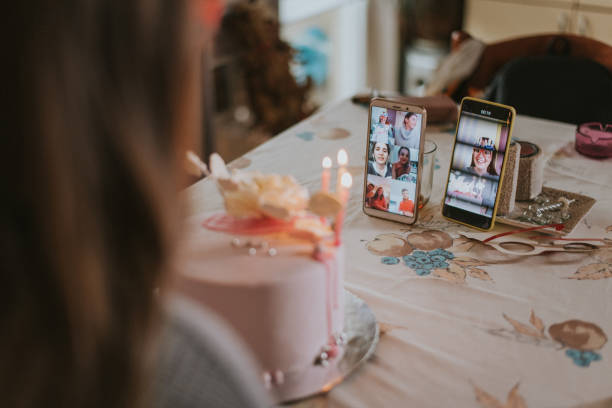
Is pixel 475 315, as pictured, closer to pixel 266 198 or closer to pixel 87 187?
pixel 266 198

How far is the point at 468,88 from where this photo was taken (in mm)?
2127

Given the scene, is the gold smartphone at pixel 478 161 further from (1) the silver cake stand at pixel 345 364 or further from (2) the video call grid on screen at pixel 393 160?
(1) the silver cake stand at pixel 345 364

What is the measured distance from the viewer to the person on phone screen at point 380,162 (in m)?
1.08

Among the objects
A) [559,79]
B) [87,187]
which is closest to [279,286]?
[87,187]

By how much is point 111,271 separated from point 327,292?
1.18ft

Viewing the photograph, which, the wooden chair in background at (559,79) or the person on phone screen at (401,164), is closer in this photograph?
the person on phone screen at (401,164)

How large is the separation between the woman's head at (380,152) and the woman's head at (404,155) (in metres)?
0.02

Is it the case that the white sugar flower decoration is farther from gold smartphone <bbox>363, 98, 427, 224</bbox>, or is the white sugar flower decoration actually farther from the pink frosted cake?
gold smartphone <bbox>363, 98, 427, 224</bbox>

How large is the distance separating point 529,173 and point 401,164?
27 centimetres

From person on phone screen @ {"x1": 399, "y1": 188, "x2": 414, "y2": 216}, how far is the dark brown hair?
0.71 metres

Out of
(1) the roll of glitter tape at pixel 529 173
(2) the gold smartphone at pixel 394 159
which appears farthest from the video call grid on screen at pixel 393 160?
(1) the roll of glitter tape at pixel 529 173

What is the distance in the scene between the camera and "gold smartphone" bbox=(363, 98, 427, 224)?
1035mm

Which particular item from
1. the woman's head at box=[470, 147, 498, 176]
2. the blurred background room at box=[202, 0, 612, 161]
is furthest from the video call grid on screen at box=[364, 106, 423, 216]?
the blurred background room at box=[202, 0, 612, 161]

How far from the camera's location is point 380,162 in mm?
1088
